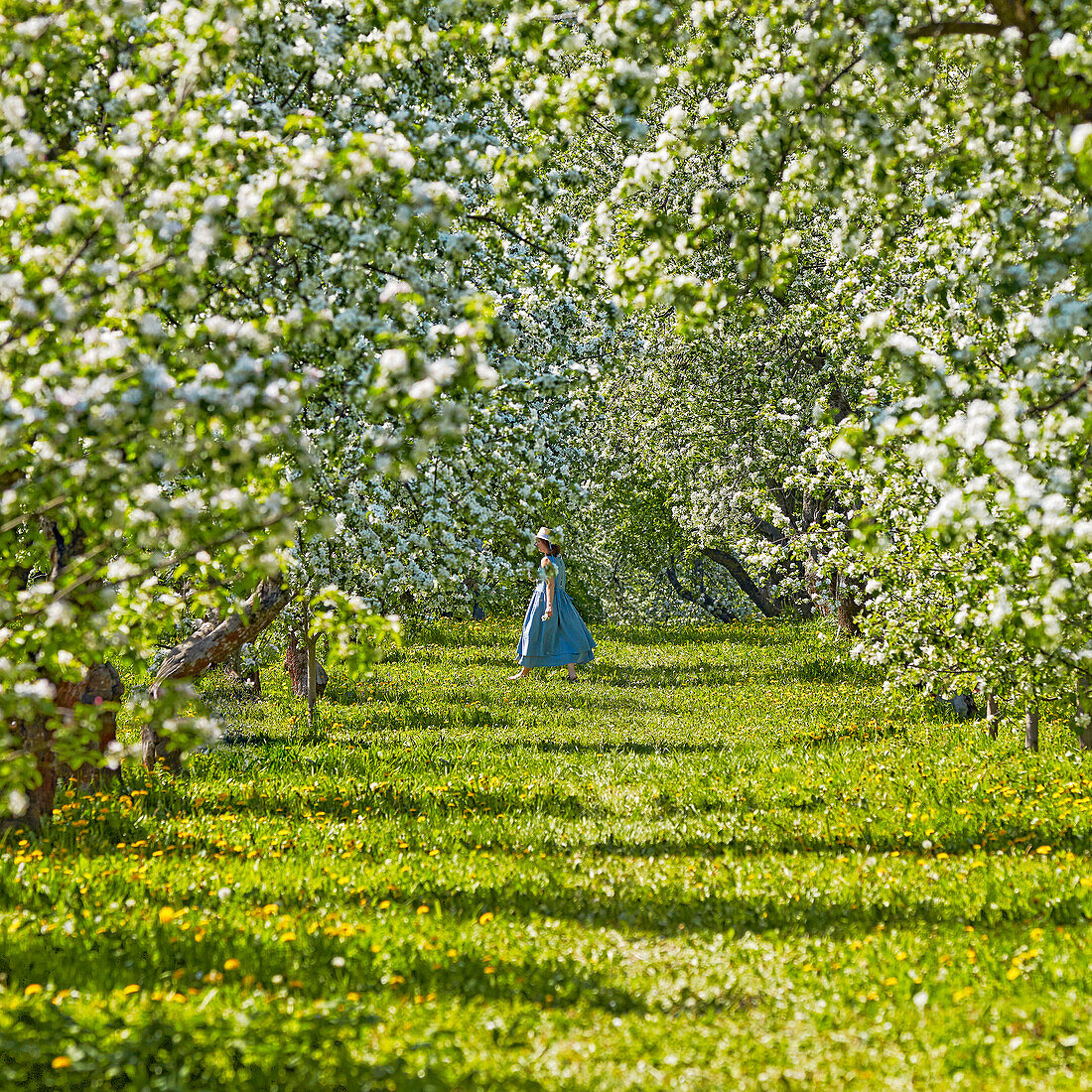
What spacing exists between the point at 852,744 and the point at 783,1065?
8667 mm

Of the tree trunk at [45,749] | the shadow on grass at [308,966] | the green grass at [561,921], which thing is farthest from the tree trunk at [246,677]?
the shadow on grass at [308,966]

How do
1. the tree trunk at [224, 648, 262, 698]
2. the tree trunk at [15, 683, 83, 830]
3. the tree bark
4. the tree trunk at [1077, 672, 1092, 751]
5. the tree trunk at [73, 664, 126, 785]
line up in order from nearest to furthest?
the tree trunk at [1077, 672, 1092, 751], the tree trunk at [15, 683, 83, 830], the tree trunk at [73, 664, 126, 785], the tree trunk at [224, 648, 262, 698], the tree bark

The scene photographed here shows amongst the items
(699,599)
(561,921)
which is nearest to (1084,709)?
(561,921)

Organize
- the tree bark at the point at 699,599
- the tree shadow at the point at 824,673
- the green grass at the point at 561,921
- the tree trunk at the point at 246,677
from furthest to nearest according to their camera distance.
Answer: the tree bark at the point at 699,599 < the tree shadow at the point at 824,673 < the tree trunk at the point at 246,677 < the green grass at the point at 561,921

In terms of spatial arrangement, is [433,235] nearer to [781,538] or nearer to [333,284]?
[333,284]

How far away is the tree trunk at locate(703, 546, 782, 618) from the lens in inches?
1367

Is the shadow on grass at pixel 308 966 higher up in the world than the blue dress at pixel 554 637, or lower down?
lower down

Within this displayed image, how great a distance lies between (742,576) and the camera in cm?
3638

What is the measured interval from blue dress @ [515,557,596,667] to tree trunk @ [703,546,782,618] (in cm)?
1358

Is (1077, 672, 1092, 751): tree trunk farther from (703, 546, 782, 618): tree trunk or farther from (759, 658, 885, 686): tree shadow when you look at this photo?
(703, 546, 782, 618): tree trunk

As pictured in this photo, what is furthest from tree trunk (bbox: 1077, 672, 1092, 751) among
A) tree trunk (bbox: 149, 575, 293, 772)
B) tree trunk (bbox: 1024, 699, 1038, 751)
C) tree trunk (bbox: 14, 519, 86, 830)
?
tree trunk (bbox: 14, 519, 86, 830)

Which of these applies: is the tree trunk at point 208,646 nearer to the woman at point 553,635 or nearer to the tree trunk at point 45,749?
the tree trunk at point 45,749

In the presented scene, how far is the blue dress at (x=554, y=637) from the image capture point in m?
20.0

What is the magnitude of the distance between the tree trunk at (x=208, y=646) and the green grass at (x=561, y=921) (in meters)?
0.43
